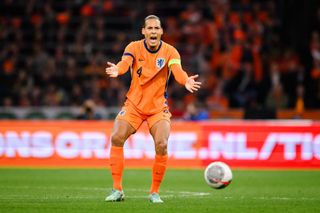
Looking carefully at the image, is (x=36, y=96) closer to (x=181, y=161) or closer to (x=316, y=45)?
(x=181, y=161)

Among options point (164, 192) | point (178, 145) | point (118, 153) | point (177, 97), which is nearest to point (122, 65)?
point (118, 153)

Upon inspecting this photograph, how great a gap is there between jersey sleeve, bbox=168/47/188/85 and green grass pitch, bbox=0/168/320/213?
1.76 meters

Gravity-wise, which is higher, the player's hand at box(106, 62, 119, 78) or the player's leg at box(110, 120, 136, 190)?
the player's hand at box(106, 62, 119, 78)

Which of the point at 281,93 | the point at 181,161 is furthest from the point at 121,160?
the point at 281,93

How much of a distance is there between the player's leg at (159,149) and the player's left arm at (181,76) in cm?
65

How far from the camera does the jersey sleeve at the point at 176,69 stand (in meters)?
11.3

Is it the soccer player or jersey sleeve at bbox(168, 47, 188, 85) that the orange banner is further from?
jersey sleeve at bbox(168, 47, 188, 85)

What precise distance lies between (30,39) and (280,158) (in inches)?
441

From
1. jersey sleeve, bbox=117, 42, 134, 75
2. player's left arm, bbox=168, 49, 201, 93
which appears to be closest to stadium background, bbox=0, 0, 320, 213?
player's left arm, bbox=168, 49, 201, 93

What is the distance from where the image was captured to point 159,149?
11.3m

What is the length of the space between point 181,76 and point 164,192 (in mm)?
2785

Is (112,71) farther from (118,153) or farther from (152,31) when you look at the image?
(118,153)

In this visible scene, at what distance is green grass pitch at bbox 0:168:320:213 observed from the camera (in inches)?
418

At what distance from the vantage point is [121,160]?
448 inches
